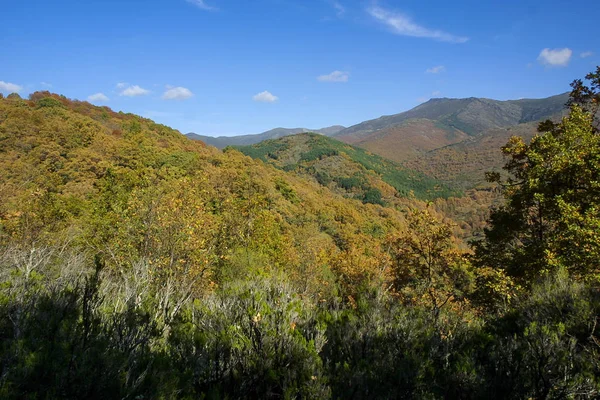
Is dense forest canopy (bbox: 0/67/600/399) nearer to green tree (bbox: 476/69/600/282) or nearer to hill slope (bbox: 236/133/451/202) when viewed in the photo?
green tree (bbox: 476/69/600/282)

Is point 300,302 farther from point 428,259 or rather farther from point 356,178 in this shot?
point 356,178

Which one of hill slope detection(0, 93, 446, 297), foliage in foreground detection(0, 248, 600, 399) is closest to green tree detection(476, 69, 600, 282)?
foliage in foreground detection(0, 248, 600, 399)

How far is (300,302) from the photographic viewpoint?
227 inches

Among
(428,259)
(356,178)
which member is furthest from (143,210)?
(356,178)

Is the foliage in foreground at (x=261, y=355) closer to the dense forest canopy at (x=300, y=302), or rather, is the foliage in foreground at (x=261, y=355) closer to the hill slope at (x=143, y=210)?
the dense forest canopy at (x=300, y=302)

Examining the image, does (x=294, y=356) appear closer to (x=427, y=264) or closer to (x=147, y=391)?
(x=147, y=391)

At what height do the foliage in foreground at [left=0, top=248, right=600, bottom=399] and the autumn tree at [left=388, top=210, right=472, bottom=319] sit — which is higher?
the foliage in foreground at [left=0, top=248, right=600, bottom=399]

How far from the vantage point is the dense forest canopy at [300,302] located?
3.88 metres

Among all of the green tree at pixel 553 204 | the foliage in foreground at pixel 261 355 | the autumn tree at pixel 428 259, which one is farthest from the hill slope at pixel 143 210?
the green tree at pixel 553 204

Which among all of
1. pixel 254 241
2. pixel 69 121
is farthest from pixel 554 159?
pixel 69 121

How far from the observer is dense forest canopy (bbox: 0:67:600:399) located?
12.7 feet

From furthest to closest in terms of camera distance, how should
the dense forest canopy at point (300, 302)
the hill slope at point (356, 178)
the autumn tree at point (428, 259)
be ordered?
1. the hill slope at point (356, 178)
2. the autumn tree at point (428, 259)
3. the dense forest canopy at point (300, 302)

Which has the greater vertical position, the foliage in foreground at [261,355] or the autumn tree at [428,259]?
the foliage in foreground at [261,355]

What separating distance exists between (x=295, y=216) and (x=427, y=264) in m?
41.8
